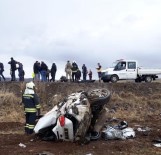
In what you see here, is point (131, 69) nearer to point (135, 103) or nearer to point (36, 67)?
A: point (36, 67)

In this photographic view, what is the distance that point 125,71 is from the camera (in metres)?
34.2

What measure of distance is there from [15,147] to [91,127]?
7.08ft

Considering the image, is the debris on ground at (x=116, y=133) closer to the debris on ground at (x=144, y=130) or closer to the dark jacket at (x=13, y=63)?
the debris on ground at (x=144, y=130)

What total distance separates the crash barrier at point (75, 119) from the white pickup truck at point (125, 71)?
23290 millimetres

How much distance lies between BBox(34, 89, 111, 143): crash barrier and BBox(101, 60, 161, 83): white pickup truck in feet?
76.4

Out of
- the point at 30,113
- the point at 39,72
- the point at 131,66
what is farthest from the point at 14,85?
the point at 30,113

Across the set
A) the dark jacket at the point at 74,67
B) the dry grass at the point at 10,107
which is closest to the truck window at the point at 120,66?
the dark jacket at the point at 74,67

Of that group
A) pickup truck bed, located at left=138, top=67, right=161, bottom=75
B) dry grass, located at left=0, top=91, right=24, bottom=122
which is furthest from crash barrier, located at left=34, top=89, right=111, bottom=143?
pickup truck bed, located at left=138, top=67, right=161, bottom=75

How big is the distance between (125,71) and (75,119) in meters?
24.6

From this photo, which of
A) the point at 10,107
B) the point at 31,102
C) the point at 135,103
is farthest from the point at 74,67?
the point at 31,102

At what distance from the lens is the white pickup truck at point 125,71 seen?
34000 mm

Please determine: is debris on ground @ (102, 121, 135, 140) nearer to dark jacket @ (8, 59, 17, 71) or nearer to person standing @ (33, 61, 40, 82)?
person standing @ (33, 61, 40, 82)

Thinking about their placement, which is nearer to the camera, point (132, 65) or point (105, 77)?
point (105, 77)

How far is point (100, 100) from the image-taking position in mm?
10312
